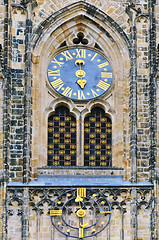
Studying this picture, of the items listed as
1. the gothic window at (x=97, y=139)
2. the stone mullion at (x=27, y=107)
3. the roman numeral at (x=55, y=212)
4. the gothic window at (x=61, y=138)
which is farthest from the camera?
the gothic window at (x=97, y=139)

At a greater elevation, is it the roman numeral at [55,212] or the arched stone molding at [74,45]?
the arched stone molding at [74,45]

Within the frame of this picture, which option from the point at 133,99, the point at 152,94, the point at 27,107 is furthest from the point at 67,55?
the point at 152,94

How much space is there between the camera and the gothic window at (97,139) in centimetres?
3209

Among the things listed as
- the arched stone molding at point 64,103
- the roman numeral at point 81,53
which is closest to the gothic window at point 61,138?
the arched stone molding at point 64,103

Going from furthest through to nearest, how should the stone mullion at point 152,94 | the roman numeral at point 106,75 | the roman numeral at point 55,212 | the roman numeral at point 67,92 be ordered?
the roman numeral at point 106,75 < the roman numeral at point 67,92 < the stone mullion at point 152,94 < the roman numeral at point 55,212

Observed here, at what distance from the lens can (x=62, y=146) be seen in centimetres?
3209

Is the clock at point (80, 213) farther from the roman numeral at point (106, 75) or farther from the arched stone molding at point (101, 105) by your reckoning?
the roman numeral at point (106, 75)

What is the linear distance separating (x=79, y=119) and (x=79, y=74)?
1.39 meters

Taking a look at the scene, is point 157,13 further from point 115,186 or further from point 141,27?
point 115,186

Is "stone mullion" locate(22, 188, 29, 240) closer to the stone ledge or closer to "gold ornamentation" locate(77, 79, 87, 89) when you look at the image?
the stone ledge

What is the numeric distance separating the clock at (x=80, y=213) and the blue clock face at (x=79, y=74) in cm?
316

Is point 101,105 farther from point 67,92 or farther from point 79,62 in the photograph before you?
point 79,62

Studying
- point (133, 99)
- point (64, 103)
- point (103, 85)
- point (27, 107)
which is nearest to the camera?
point (27, 107)

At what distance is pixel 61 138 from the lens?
32.2 metres
